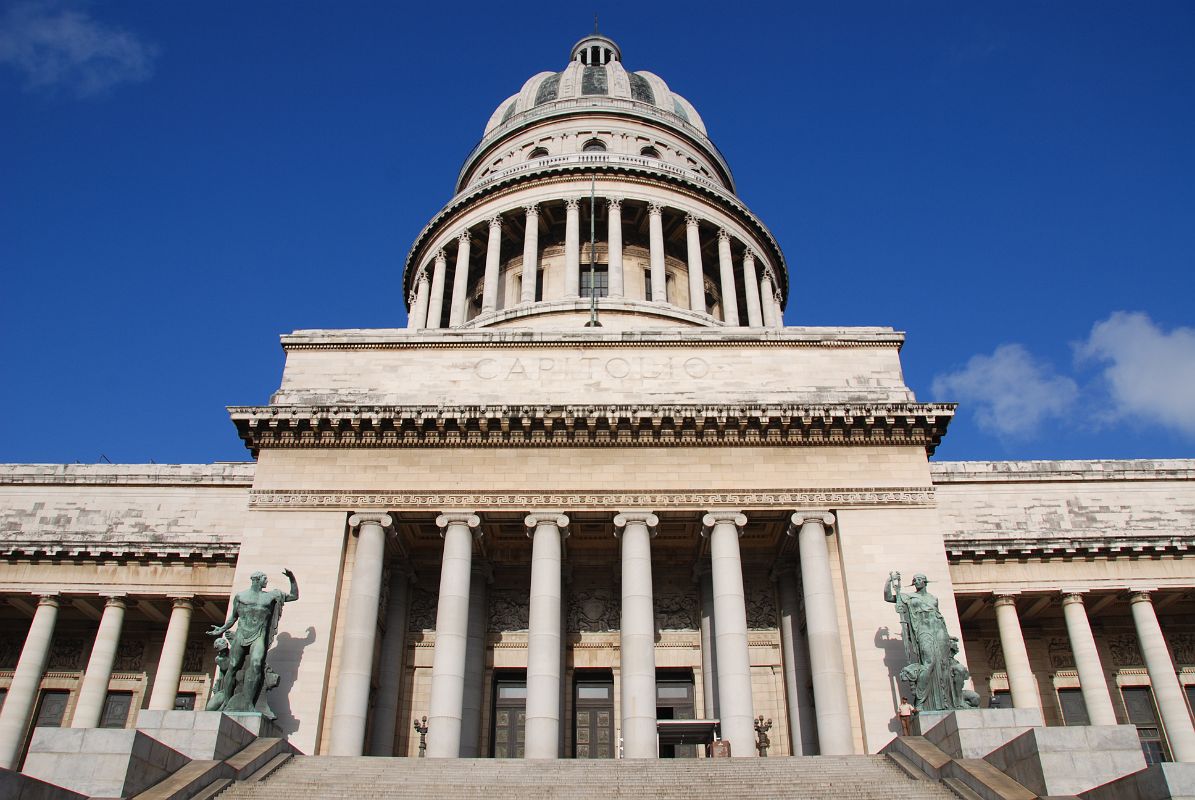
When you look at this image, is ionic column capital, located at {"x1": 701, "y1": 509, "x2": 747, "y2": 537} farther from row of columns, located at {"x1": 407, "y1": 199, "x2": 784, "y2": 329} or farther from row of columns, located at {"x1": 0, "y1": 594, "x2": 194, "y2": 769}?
row of columns, located at {"x1": 407, "y1": 199, "x2": 784, "y2": 329}

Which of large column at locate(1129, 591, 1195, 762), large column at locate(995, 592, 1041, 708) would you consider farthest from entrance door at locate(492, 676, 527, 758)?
large column at locate(1129, 591, 1195, 762)

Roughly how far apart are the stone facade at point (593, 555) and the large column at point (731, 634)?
7cm

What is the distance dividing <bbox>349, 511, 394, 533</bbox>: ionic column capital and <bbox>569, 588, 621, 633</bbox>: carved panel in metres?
6.00

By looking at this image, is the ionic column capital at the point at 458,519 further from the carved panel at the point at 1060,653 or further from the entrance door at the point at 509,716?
the carved panel at the point at 1060,653

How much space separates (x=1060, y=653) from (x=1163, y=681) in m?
3.20

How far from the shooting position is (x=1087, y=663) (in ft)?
90.7

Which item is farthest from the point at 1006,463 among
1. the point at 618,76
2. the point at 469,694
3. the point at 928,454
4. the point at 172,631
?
the point at 618,76

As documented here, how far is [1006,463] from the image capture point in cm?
3219

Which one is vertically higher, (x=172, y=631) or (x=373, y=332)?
(x=373, y=332)

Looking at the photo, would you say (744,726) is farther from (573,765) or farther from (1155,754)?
(1155,754)

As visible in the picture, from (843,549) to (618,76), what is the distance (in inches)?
1485

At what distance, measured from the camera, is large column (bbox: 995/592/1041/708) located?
26891 mm

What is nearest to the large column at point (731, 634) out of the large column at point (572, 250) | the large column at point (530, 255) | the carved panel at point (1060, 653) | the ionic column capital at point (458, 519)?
the ionic column capital at point (458, 519)

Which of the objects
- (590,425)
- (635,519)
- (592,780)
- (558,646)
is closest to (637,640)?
(558,646)
